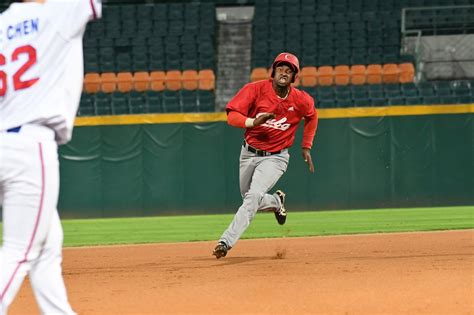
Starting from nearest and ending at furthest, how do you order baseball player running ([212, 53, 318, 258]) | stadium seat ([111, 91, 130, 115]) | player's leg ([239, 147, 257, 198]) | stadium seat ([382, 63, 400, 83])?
baseball player running ([212, 53, 318, 258]) < player's leg ([239, 147, 257, 198]) < stadium seat ([111, 91, 130, 115]) < stadium seat ([382, 63, 400, 83])

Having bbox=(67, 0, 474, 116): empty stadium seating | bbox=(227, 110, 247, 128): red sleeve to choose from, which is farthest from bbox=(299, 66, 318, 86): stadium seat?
bbox=(227, 110, 247, 128): red sleeve

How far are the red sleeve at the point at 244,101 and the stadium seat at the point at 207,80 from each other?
463 inches

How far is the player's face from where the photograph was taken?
879 centimetres

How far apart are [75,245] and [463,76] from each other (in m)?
12.3

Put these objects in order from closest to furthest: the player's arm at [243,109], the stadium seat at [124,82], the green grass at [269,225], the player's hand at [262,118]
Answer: the player's hand at [262,118]
the player's arm at [243,109]
the green grass at [269,225]
the stadium seat at [124,82]

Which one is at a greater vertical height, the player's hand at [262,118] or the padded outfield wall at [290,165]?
the player's hand at [262,118]

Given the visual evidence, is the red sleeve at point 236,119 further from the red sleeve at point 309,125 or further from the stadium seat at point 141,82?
the stadium seat at point 141,82

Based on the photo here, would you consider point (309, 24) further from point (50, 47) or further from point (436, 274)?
point (50, 47)

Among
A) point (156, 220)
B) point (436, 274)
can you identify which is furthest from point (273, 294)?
point (156, 220)

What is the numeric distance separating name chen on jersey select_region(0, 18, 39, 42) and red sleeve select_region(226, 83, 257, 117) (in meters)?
4.54

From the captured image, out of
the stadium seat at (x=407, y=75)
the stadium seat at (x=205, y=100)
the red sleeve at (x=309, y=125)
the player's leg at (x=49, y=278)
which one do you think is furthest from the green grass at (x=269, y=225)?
the player's leg at (x=49, y=278)

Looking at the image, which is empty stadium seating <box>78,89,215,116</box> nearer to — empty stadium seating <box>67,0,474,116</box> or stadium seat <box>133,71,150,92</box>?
empty stadium seating <box>67,0,474,116</box>

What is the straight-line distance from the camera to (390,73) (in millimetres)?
20875

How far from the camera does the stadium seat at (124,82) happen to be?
825 inches
